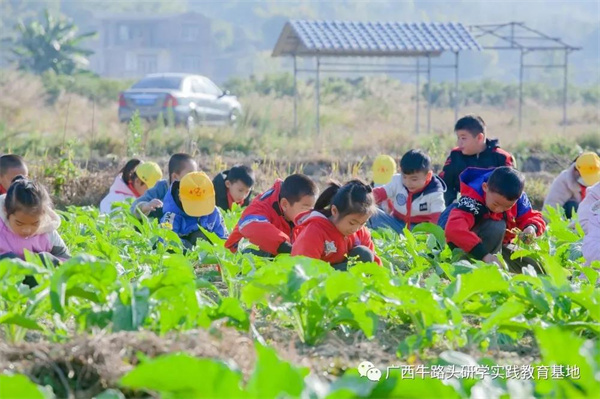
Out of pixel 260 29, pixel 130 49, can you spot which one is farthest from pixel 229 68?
pixel 260 29

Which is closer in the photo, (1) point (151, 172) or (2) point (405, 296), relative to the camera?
(2) point (405, 296)

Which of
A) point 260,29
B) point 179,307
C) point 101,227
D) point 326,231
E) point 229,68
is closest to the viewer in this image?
point 179,307

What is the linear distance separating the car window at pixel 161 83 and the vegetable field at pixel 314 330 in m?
18.5

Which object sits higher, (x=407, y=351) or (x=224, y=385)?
(x=224, y=385)

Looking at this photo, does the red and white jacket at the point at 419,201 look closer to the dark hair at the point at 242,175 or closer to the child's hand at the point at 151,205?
the dark hair at the point at 242,175

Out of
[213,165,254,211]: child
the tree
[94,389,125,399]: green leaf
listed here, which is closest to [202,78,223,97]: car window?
[213,165,254,211]: child

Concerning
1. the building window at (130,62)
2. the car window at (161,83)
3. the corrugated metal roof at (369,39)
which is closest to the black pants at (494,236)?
the corrugated metal roof at (369,39)

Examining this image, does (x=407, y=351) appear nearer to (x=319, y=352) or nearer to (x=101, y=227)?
(x=319, y=352)

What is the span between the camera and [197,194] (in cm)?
685

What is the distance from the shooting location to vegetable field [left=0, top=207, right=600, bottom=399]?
9.09 feet

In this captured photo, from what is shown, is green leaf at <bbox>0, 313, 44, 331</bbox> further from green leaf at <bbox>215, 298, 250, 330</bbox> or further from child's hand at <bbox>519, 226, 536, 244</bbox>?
child's hand at <bbox>519, 226, 536, 244</bbox>

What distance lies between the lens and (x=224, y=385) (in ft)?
7.96

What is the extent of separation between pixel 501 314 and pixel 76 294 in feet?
4.83

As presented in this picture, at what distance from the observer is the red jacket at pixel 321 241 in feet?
17.7
